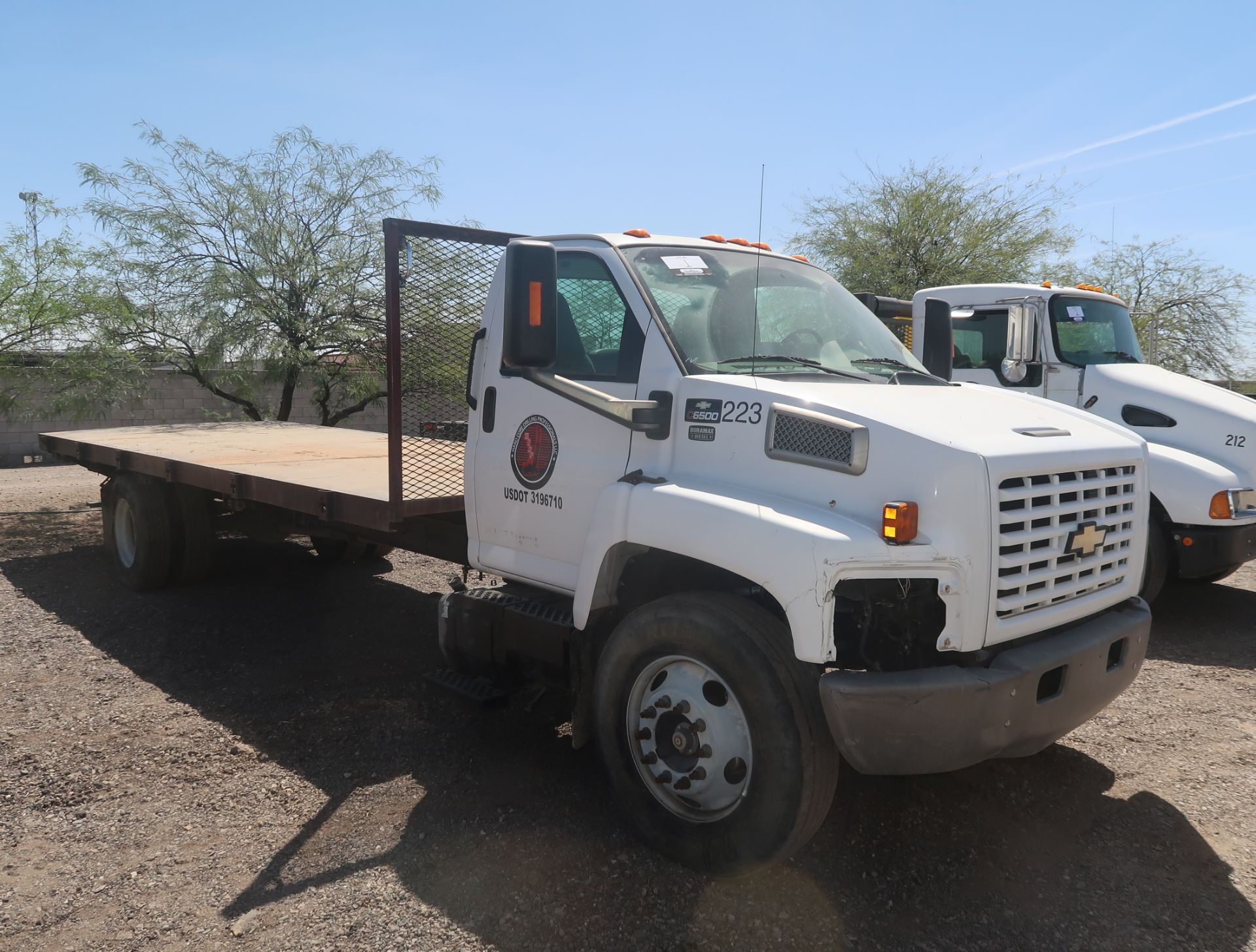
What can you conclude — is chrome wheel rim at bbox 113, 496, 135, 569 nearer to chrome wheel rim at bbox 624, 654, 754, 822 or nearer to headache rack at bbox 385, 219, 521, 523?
headache rack at bbox 385, 219, 521, 523

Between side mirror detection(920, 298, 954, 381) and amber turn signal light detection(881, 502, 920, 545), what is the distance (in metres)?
2.11

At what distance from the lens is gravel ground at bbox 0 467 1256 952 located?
3109 millimetres

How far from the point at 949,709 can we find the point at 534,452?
199cm

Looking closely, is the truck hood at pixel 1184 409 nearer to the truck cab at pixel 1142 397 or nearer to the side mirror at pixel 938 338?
the truck cab at pixel 1142 397

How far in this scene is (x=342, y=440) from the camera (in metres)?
8.47

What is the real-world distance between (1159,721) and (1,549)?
10.1m

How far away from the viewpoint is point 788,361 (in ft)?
12.3

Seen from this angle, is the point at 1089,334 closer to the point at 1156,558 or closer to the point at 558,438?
the point at 1156,558

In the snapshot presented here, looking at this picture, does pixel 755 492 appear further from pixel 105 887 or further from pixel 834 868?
pixel 105 887

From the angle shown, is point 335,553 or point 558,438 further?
point 335,553

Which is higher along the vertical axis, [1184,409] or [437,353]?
[437,353]

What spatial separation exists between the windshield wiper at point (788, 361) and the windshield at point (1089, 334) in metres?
4.33

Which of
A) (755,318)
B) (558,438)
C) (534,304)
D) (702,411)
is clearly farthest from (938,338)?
(534,304)

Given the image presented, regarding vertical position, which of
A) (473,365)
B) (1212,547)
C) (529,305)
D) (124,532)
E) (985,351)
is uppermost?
(529,305)
